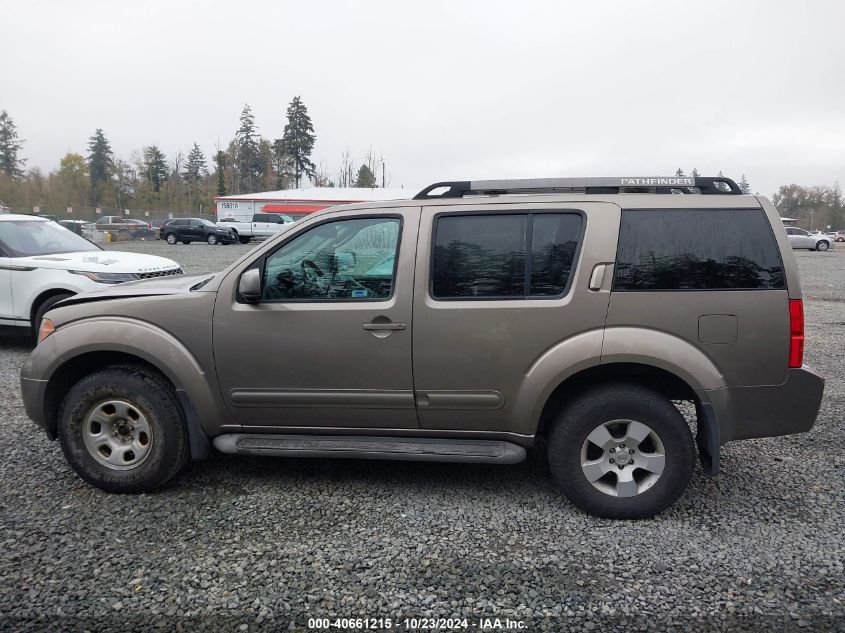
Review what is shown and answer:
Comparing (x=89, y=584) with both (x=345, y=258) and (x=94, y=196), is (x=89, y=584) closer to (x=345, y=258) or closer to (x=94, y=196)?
(x=345, y=258)

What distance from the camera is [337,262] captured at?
3855mm

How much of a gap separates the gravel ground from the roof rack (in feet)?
6.25

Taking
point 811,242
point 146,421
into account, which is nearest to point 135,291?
point 146,421

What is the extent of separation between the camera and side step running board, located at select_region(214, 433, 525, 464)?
3.66m

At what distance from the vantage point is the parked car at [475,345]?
350 cm

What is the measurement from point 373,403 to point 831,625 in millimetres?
2437

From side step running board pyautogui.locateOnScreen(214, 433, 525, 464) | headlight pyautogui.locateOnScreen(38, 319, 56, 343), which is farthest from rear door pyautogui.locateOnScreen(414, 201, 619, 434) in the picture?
headlight pyautogui.locateOnScreen(38, 319, 56, 343)

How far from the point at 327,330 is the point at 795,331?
2621 millimetres

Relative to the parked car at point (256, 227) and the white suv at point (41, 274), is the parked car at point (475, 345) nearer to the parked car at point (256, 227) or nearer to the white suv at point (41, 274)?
the white suv at point (41, 274)

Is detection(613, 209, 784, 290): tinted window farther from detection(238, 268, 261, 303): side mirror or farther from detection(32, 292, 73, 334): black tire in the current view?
detection(32, 292, 73, 334): black tire

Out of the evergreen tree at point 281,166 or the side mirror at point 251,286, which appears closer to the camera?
the side mirror at point 251,286

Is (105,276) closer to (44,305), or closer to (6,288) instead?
(44,305)

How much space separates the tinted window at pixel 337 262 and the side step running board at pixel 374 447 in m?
0.87

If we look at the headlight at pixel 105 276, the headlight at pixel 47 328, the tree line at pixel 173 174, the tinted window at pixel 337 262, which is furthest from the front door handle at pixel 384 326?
the tree line at pixel 173 174
